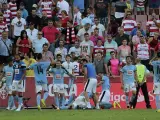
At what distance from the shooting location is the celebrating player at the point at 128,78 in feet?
97.8

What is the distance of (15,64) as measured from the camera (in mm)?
29391

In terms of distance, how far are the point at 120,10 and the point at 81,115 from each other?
11.2m

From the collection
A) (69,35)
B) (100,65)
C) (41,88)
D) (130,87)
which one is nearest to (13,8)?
(69,35)

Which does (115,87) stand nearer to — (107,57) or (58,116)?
(107,57)

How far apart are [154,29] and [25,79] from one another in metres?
6.84

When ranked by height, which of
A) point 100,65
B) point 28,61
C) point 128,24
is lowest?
point 100,65

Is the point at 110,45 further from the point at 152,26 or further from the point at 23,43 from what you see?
the point at 23,43

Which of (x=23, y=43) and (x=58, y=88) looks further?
(x=23, y=43)

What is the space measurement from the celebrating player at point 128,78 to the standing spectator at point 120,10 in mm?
6068

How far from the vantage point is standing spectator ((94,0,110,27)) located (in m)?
35.8

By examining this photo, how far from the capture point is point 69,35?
110 ft

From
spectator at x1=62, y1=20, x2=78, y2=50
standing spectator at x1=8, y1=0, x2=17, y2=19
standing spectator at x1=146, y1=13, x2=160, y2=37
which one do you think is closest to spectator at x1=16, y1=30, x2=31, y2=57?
spectator at x1=62, y1=20, x2=78, y2=50

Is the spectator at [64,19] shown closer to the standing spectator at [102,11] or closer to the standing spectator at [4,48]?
the standing spectator at [102,11]

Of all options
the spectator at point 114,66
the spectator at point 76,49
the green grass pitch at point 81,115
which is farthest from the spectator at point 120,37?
the green grass pitch at point 81,115
